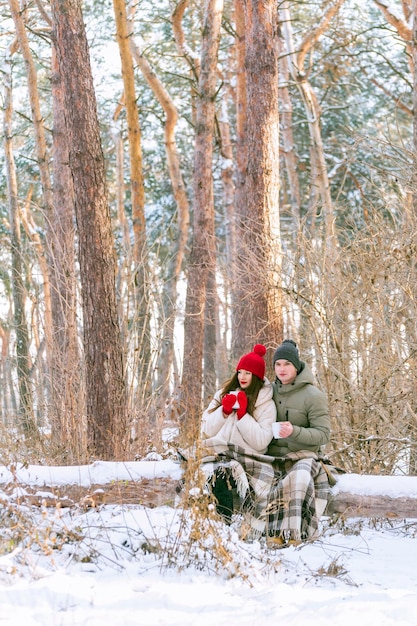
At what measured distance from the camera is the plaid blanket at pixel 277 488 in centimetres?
602

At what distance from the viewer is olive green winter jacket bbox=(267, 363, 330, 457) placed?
20.6ft

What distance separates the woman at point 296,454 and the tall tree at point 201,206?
267 inches

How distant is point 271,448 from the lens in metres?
6.48

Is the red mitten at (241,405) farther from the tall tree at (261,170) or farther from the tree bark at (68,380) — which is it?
the tall tree at (261,170)

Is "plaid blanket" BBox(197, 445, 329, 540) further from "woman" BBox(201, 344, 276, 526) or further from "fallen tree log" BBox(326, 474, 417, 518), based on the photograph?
"fallen tree log" BBox(326, 474, 417, 518)

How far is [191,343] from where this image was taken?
1372 cm

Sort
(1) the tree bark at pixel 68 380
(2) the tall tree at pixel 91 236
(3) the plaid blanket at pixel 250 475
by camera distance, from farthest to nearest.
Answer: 1. (1) the tree bark at pixel 68 380
2. (2) the tall tree at pixel 91 236
3. (3) the plaid blanket at pixel 250 475

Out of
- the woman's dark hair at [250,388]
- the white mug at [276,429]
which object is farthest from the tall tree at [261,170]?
the white mug at [276,429]

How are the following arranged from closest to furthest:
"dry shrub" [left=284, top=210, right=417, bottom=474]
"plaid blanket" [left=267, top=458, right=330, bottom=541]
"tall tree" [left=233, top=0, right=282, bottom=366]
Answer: "plaid blanket" [left=267, top=458, right=330, bottom=541] → "dry shrub" [left=284, top=210, right=417, bottom=474] → "tall tree" [left=233, top=0, right=282, bottom=366]

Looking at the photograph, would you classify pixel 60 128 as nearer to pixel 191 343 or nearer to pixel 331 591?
pixel 191 343

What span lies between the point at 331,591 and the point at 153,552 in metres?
1.07

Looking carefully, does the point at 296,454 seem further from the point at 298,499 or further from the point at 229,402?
the point at 229,402

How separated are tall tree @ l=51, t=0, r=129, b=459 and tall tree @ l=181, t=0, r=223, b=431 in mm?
4960

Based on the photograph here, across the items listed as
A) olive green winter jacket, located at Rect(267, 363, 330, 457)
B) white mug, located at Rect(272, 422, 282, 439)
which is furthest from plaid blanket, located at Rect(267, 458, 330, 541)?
white mug, located at Rect(272, 422, 282, 439)
